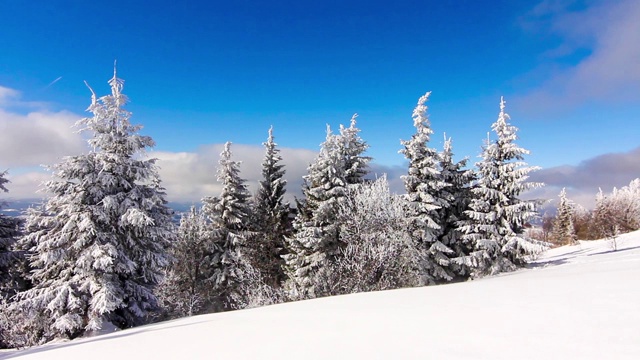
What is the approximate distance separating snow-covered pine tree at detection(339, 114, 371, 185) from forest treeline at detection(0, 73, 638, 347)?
0.31ft

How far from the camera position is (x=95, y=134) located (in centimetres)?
1605

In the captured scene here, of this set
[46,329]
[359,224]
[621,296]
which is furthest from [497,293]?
[46,329]

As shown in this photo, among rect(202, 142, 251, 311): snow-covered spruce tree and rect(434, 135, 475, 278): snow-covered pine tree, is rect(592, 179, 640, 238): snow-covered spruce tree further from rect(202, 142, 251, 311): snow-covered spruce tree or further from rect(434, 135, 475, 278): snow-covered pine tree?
rect(202, 142, 251, 311): snow-covered spruce tree

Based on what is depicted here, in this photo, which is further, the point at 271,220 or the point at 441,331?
the point at 271,220

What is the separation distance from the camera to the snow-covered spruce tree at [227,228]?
77.1 ft

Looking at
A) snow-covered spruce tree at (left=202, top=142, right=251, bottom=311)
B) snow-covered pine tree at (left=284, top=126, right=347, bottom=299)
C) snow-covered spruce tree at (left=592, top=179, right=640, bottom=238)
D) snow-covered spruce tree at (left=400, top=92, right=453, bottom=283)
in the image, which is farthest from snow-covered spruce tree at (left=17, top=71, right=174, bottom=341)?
snow-covered spruce tree at (left=592, top=179, right=640, bottom=238)

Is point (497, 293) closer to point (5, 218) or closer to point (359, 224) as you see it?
point (359, 224)

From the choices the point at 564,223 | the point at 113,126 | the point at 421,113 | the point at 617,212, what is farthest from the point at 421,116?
the point at 564,223

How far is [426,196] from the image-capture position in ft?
70.5

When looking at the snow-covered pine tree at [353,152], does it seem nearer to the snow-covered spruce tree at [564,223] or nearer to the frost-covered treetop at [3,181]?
the frost-covered treetop at [3,181]

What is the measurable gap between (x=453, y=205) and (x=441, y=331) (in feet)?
68.8

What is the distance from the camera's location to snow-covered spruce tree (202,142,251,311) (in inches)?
925

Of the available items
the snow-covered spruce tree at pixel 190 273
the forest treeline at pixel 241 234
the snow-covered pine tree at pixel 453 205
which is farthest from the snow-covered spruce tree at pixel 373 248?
the snow-covered spruce tree at pixel 190 273

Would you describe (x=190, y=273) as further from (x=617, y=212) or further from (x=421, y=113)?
(x=617, y=212)
